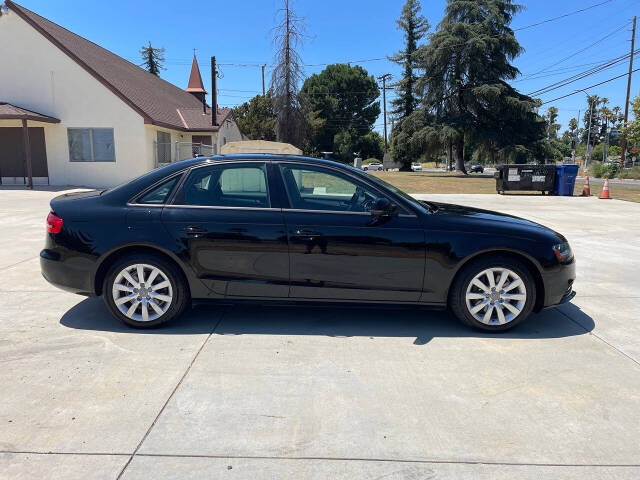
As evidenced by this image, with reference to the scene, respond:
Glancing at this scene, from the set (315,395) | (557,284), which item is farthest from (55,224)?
(557,284)

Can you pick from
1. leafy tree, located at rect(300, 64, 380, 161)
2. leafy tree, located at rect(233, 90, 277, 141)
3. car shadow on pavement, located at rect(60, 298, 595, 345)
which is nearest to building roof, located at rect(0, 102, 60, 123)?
car shadow on pavement, located at rect(60, 298, 595, 345)

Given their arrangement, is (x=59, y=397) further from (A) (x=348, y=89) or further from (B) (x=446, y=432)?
(A) (x=348, y=89)

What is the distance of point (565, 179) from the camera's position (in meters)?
20.0

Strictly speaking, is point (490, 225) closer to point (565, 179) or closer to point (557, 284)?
point (557, 284)

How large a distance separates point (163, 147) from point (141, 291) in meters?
22.1

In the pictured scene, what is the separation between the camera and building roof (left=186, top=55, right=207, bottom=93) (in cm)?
3847

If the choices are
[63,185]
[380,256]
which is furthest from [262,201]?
[63,185]

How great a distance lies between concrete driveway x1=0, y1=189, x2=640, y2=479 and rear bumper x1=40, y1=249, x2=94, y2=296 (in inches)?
15.1

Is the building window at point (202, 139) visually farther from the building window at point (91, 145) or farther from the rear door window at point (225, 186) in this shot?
the rear door window at point (225, 186)

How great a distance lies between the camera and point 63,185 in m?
21.4

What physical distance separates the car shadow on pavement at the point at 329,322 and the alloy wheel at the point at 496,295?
0.20 meters

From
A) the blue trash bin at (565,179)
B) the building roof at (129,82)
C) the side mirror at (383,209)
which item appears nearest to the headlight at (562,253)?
the side mirror at (383,209)

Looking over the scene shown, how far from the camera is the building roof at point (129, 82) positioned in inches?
794

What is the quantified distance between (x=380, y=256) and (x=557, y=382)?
1.66m
